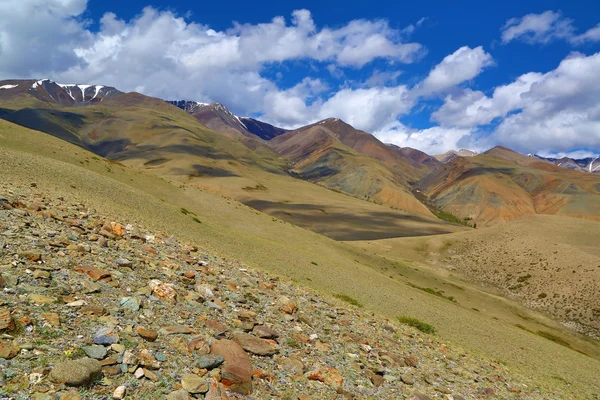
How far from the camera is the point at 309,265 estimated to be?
36.0 m

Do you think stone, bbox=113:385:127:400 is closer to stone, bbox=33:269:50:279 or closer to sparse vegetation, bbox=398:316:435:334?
stone, bbox=33:269:50:279

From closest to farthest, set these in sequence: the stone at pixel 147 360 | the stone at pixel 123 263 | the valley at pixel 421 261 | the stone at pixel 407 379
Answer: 1. the stone at pixel 147 360
2. the stone at pixel 407 379
3. the stone at pixel 123 263
4. the valley at pixel 421 261

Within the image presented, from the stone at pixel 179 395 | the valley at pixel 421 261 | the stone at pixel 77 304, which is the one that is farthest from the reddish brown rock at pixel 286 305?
the stone at pixel 77 304

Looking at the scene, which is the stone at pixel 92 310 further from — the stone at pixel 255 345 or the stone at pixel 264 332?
the stone at pixel 264 332

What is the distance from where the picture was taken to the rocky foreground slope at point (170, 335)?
755 centimetres

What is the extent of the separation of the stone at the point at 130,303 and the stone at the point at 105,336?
5.42 feet

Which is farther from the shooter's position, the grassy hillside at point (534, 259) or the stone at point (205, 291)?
the grassy hillside at point (534, 259)

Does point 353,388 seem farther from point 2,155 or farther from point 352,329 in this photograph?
point 2,155

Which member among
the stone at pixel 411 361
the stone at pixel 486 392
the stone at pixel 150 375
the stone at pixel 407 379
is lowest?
the stone at pixel 486 392

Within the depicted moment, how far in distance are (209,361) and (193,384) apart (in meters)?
0.99

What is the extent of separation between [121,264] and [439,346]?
1641cm

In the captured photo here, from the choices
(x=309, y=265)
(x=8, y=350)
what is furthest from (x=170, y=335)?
(x=309, y=265)

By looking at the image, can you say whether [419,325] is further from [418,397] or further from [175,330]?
[175,330]

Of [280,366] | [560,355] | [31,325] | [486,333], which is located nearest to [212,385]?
[280,366]
